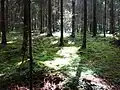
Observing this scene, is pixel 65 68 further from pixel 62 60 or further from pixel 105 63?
pixel 105 63

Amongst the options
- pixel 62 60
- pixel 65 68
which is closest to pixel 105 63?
pixel 62 60

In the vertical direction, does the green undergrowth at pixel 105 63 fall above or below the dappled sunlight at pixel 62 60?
below

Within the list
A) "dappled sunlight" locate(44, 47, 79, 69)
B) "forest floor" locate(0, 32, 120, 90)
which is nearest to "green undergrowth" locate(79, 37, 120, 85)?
"forest floor" locate(0, 32, 120, 90)

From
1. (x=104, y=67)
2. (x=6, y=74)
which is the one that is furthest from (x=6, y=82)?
(x=104, y=67)

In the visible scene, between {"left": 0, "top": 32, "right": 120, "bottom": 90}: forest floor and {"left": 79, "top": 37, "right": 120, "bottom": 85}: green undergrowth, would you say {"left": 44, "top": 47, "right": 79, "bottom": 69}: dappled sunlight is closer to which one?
{"left": 0, "top": 32, "right": 120, "bottom": 90}: forest floor

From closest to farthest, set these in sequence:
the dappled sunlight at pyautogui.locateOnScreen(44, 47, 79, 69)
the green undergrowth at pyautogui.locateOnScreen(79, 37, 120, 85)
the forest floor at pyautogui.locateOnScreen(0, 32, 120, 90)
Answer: the forest floor at pyautogui.locateOnScreen(0, 32, 120, 90) → the green undergrowth at pyautogui.locateOnScreen(79, 37, 120, 85) → the dappled sunlight at pyautogui.locateOnScreen(44, 47, 79, 69)

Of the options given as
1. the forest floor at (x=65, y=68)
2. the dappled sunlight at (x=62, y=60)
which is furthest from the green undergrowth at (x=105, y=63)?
the dappled sunlight at (x=62, y=60)

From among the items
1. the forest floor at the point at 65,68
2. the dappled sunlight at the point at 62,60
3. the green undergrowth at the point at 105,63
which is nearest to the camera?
the forest floor at the point at 65,68

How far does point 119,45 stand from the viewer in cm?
2362

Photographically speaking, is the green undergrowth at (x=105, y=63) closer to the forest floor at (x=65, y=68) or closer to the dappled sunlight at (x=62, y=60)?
the forest floor at (x=65, y=68)

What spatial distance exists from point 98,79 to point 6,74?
5386mm

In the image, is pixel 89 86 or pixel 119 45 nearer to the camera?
pixel 89 86

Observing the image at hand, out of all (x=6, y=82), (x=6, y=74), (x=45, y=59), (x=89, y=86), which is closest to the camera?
(x=89, y=86)

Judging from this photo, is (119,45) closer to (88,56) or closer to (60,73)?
(88,56)
